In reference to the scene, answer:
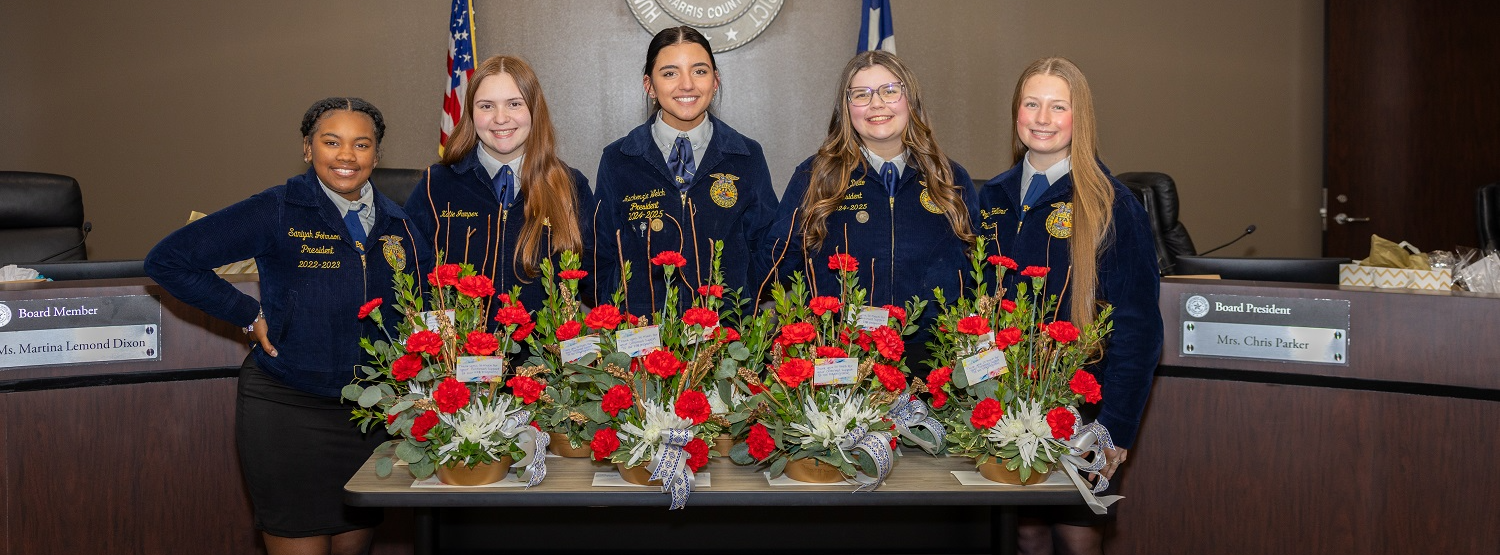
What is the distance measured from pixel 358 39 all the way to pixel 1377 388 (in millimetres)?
4407

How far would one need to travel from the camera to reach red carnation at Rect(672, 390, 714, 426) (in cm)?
151

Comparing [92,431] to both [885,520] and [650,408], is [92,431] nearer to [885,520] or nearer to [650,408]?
[650,408]

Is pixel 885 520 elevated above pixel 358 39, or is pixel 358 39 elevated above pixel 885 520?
pixel 358 39

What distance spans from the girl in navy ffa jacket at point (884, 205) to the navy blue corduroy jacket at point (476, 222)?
527 mm

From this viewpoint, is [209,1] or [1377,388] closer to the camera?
[1377,388]

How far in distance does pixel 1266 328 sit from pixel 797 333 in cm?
131

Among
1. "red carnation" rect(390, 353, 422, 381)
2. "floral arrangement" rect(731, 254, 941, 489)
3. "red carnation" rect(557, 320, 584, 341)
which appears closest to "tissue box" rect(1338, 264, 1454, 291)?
"floral arrangement" rect(731, 254, 941, 489)

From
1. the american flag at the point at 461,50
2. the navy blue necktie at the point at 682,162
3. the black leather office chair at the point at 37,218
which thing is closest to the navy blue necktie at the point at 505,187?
the navy blue necktie at the point at 682,162

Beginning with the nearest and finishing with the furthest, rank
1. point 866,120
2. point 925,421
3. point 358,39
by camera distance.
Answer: point 925,421 → point 866,120 → point 358,39

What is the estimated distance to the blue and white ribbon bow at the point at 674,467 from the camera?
1510 millimetres

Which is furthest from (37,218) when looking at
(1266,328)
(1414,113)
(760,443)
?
(1414,113)

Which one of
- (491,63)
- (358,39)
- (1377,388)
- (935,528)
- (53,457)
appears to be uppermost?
(358,39)

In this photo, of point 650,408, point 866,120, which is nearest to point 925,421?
point 650,408

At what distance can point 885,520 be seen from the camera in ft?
7.81
